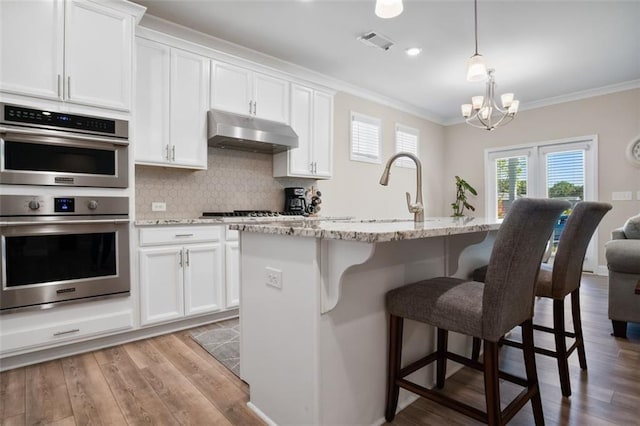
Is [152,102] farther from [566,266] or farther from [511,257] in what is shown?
[566,266]

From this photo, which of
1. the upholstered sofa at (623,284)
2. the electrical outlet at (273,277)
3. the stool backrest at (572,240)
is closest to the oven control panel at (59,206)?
the electrical outlet at (273,277)

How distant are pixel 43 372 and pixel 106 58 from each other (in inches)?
85.0

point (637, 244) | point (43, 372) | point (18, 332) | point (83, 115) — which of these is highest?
point (83, 115)

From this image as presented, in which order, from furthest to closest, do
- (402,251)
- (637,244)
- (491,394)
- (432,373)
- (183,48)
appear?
1. (183,48)
2. (637,244)
3. (432,373)
4. (402,251)
5. (491,394)

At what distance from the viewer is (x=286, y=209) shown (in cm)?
418

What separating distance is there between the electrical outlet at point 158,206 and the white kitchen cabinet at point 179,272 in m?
0.58

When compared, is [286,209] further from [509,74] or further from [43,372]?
[509,74]

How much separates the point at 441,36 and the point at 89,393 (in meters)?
4.03

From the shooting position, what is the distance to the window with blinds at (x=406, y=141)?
18.9 feet

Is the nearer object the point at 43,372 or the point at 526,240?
the point at 526,240

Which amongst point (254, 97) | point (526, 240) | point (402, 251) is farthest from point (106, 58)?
point (526, 240)

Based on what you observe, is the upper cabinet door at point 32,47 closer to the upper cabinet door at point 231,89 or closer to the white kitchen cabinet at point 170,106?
the white kitchen cabinet at point 170,106

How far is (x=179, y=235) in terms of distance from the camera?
2.85 m

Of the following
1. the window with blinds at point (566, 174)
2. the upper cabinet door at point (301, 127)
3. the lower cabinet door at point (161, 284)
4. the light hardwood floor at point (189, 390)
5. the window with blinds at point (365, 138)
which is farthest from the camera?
the window with blinds at point (566, 174)
